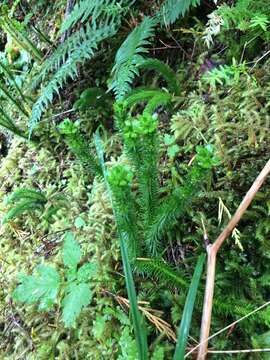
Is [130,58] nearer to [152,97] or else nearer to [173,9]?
[152,97]

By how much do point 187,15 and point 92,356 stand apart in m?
1.96

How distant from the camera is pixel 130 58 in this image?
88.2 inches

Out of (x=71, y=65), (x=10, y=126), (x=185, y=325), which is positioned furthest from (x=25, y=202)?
(x=185, y=325)

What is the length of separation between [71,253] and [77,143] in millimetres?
475

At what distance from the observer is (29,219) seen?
7.93ft

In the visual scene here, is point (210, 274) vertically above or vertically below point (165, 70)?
below

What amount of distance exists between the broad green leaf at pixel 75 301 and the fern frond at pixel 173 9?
1.48 m

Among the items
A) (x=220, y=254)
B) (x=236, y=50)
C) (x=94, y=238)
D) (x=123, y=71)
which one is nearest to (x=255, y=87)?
(x=236, y=50)

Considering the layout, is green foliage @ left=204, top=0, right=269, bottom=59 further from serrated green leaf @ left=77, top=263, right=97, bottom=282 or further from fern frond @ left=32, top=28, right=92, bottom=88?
serrated green leaf @ left=77, top=263, right=97, bottom=282

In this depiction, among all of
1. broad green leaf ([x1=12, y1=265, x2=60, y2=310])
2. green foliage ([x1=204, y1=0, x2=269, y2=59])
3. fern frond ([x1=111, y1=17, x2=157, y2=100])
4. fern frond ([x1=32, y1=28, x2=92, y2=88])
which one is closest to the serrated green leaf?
broad green leaf ([x1=12, y1=265, x2=60, y2=310])

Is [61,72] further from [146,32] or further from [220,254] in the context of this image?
[220,254]

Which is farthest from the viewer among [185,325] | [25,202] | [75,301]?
[25,202]

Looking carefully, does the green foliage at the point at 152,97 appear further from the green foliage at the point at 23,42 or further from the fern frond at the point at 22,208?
the green foliage at the point at 23,42

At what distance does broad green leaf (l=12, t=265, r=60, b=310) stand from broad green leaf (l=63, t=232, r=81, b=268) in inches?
3.3
